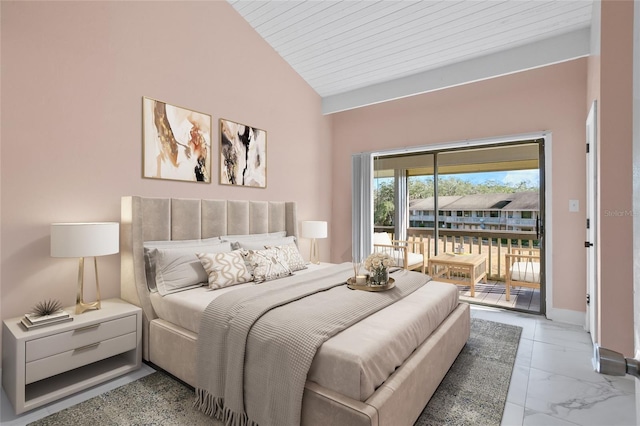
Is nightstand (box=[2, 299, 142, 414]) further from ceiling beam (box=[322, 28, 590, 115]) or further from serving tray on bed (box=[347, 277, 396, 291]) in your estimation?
ceiling beam (box=[322, 28, 590, 115])

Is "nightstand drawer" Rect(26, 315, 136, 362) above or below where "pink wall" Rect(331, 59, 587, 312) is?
below

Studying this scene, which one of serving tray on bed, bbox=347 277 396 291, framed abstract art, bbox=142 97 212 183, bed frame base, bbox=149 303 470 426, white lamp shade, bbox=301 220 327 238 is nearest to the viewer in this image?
bed frame base, bbox=149 303 470 426

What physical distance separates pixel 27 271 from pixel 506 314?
4.62 m

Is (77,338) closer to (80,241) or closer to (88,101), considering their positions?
(80,241)

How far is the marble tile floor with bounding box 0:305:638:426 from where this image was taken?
192 centimetres

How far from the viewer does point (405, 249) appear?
4805 mm

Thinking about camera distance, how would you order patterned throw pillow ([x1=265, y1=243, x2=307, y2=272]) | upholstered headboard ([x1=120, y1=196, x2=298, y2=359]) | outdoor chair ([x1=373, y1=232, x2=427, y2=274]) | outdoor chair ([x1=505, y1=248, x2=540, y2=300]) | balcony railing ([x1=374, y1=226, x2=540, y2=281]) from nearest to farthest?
upholstered headboard ([x1=120, y1=196, x2=298, y2=359]) → patterned throw pillow ([x1=265, y1=243, x2=307, y2=272]) → outdoor chair ([x1=505, y1=248, x2=540, y2=300]) → balcony railing ([x1=374, y1=226, x2=540, y2=281]) → outdoor chair ([x1=373, y1=232, x2=427, y2=274])

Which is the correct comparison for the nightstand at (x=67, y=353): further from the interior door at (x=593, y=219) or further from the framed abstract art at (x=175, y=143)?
the interior door at (x=593, y=219)

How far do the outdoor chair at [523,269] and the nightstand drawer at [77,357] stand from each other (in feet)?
13.8

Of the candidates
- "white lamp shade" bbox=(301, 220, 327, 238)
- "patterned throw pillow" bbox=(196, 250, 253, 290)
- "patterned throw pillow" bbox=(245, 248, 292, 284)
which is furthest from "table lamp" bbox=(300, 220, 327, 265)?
"patterned throw pillow" bbox=(196, 250, 253, 290)

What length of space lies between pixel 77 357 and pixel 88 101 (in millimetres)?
1933

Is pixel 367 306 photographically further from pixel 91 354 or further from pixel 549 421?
pixel 91 354

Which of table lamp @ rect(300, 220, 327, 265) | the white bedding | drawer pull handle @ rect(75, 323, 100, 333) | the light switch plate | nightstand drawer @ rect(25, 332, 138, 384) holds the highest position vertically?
the light switch plate

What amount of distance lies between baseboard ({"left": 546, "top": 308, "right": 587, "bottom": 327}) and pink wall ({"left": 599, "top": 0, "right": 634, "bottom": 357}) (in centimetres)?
135
